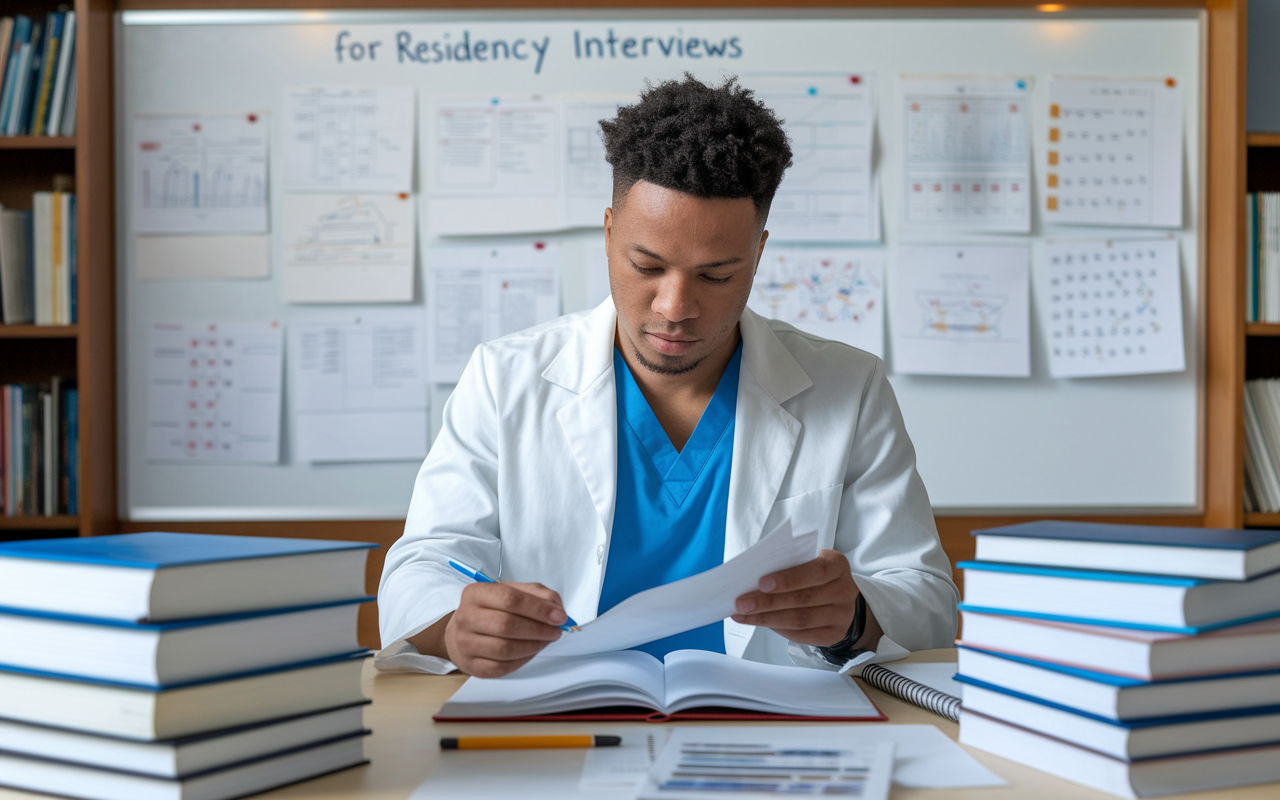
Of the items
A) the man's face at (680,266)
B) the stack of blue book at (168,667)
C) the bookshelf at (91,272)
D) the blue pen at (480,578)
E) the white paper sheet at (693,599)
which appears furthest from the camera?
the bookshelf at (91,272)

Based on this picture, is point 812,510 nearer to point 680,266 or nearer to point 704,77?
point 680,266

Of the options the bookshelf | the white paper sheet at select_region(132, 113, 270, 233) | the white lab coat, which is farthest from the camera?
the white paper sheet at select_region(132, 113, 270, 233)

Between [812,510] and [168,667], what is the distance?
92 cm

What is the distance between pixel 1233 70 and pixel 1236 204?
0.31 m

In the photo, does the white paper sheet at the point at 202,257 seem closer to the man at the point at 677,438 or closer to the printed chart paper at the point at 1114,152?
the man at the point at 677,438

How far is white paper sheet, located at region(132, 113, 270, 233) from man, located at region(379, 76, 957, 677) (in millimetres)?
1164

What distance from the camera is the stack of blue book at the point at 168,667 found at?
23.1 inches

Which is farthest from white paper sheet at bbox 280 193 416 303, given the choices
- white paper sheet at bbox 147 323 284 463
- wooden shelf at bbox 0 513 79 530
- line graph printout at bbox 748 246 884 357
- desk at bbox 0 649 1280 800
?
desk at bbox 0 649 1280 800

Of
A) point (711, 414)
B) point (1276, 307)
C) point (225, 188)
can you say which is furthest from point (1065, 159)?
point (225, 188)

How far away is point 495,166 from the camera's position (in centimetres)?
228

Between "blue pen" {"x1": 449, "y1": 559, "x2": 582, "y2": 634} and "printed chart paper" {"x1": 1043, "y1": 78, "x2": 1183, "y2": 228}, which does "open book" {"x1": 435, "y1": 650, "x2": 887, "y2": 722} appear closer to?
"blue pen" {"x1": 449, "y1": 559, "x2": 582, "y2": 634}

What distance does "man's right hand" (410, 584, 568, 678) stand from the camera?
831 millimetres

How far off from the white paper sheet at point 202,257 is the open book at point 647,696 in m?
1.70

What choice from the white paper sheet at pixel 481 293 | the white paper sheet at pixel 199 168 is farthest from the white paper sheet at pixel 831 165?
the white paper sheet at pixel 199 168
